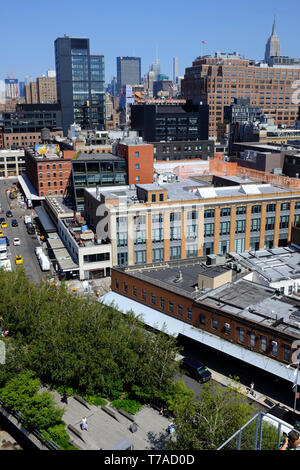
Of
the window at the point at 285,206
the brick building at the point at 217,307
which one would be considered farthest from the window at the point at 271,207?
the brick building at the point at 217,307

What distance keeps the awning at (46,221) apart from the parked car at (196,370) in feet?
180

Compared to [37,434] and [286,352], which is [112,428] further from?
[286,352]

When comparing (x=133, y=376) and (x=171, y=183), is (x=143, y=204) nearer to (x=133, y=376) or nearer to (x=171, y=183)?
(x=171, y=183)

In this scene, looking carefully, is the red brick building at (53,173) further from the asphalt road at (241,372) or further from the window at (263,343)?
the window at (263,343)

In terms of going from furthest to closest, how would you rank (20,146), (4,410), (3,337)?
1. (20,146)
2. (3,337)
3. (4,410)

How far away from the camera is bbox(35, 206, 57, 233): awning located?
95.9 meters

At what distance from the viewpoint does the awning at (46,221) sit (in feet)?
315

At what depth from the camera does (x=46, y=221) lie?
10188 centimetres

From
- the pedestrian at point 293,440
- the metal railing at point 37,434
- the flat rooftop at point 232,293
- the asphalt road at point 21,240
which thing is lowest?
the metal railing at point 37,434

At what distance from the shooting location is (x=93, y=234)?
7756cm

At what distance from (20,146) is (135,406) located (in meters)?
174

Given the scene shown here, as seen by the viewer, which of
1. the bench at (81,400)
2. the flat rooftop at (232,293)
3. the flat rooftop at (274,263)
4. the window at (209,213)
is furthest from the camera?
the window at (209,213)

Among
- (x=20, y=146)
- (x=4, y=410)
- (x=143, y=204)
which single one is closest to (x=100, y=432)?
(x=4, y=410)

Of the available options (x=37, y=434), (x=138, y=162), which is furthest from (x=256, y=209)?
(x=37, y=434)
